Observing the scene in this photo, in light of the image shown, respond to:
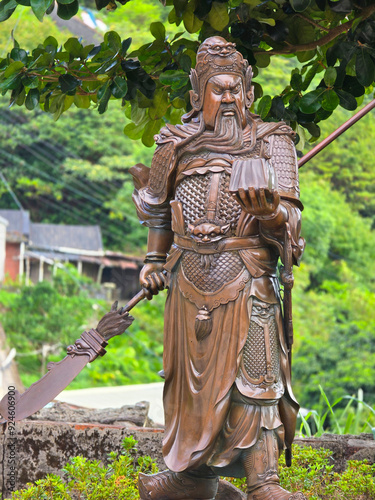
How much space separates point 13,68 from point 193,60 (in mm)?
1122

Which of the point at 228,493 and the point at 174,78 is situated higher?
the point at 174,78

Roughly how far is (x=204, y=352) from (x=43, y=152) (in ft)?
53.4

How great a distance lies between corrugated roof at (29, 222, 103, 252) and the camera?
752 inches

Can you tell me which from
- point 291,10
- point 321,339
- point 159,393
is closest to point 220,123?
point 291,10

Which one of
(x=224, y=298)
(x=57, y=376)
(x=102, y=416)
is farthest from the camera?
(x=102, y=416)

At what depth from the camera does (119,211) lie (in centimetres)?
1919

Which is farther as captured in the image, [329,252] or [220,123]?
[329,252]

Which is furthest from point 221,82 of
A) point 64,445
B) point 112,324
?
point 64,445

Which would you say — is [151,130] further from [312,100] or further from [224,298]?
[224,298]

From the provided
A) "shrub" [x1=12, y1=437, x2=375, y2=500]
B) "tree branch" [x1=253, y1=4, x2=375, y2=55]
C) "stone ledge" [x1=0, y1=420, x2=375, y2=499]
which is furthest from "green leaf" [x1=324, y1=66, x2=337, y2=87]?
"stone ledge" [x1=0, y1=420, x2=375, y2=499]

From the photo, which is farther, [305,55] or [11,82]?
[305,55]

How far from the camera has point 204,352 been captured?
3.57m

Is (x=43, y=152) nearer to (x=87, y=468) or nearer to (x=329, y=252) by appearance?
(x=329, y=252)

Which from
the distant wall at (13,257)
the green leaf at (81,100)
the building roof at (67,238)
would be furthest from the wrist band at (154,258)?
the distant wall at (13,257)
